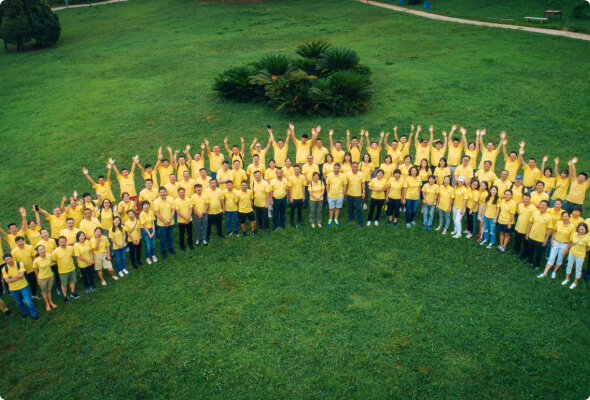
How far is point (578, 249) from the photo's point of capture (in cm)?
826

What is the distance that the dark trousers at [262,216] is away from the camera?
10531 millimetres

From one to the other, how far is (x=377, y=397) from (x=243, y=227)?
17.3 feet

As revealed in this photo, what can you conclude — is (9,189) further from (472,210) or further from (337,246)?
(472,210)

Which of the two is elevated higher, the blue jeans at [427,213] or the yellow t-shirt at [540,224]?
the yellow t-shirt at [540,224]

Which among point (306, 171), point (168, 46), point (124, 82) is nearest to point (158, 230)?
point (306, 171)

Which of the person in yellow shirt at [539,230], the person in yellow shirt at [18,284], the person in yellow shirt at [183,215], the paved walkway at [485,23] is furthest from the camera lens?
the paved walkway at [485,23]

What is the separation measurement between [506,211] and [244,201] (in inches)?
236

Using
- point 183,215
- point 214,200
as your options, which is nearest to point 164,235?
point 183,215

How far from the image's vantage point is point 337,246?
999 cm

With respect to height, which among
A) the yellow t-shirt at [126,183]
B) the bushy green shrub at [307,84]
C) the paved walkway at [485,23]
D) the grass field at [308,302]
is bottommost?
the grass field at [308,302]

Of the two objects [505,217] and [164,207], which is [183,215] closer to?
[164,207]

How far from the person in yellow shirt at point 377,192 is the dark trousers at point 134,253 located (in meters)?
5.66

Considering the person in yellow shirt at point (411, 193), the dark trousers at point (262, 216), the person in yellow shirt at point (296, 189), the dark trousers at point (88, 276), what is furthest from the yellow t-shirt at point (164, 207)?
the person in yellow shirt at point (411, 193)

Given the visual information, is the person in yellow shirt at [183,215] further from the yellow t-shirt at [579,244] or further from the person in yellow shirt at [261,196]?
the yellow t-shirt at [579,244]
